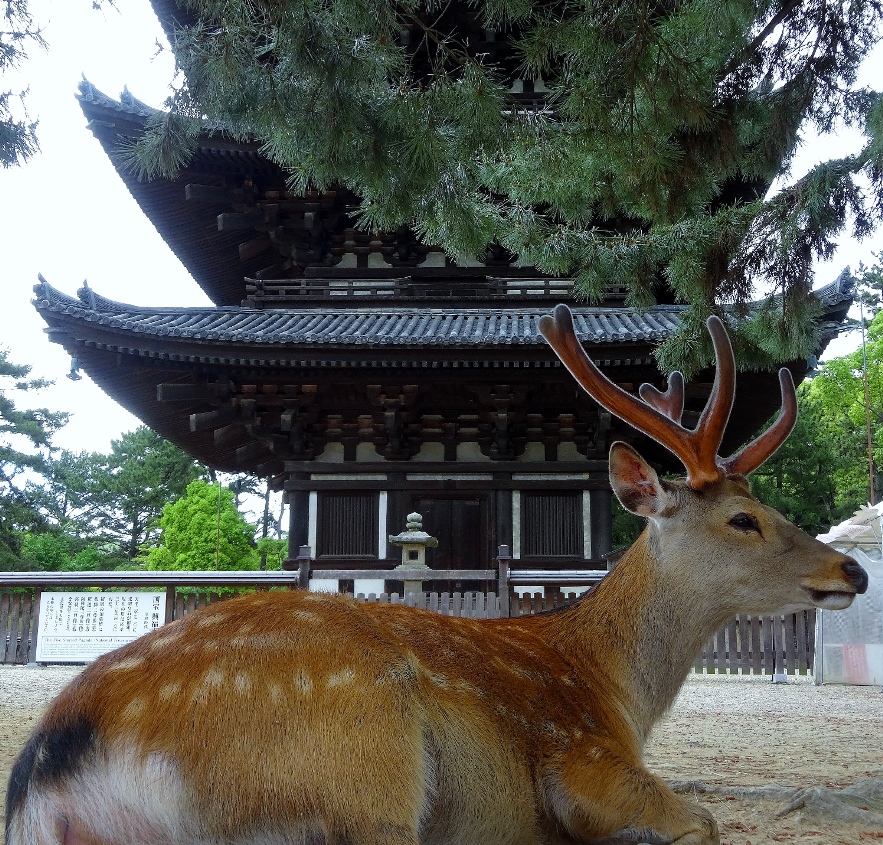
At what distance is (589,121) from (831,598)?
9.74 feet

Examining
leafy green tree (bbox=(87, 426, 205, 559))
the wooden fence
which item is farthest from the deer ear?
leafy green tree (bbox=(87, 426, 205, 559))

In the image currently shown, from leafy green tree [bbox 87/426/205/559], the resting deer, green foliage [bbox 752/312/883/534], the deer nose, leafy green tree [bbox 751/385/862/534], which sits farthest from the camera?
leafy green tree [bbox 87/426/205/559]

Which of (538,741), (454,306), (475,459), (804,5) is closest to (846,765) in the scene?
(538,741)

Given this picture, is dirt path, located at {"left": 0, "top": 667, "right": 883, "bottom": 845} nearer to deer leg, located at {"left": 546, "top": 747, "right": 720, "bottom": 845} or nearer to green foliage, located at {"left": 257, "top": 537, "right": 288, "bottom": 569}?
deer leg, located at {"left": 546, "top": 747, "right": 720, "bottom": 845}

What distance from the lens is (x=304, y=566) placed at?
10.7 meters

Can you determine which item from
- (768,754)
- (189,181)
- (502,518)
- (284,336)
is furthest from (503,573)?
(189,181)

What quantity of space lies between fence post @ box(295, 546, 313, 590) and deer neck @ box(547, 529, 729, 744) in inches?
315

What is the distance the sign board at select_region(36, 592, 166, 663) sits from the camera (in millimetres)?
12344

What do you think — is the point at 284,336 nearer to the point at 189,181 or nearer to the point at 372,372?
the point at 372,372

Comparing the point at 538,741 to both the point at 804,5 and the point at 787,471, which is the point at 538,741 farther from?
the point at 787,471

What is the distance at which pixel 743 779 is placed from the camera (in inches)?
161

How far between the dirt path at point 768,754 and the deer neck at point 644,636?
0.57 meters

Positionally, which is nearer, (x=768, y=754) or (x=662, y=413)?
(x=662, y=413)

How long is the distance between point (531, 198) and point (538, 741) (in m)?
3.91
